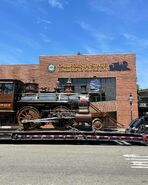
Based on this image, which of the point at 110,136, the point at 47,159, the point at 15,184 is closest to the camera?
the point at 15,184

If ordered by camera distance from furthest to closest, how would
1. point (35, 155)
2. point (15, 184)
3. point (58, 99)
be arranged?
point (58, 99)
point (35, 155)
point (15, 184)

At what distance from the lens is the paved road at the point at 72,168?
27.2ft

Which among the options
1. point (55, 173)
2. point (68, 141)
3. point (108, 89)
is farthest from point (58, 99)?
point (108, 89)

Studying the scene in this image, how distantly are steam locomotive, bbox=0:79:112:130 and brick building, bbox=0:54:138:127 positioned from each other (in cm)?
2524

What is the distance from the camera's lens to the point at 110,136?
17.0 meters

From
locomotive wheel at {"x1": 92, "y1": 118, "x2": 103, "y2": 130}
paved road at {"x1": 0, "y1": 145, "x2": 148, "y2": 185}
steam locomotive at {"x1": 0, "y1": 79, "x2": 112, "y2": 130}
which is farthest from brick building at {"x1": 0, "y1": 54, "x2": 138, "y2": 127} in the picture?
paved road at {"x1": 0, "y1": 145, "x2": 148, "y2": 185}

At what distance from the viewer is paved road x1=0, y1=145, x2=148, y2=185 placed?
8.29 meters

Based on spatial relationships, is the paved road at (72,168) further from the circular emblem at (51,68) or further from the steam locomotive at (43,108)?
the circular emblem at (51,68)

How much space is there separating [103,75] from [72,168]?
1436 inches

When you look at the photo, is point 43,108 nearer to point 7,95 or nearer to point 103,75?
point 7,95

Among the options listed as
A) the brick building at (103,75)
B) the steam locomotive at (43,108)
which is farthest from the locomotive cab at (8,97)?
the brick building at (103,75)

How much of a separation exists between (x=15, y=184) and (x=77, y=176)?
1.60 m

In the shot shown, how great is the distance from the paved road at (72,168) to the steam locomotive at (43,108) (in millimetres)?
5584

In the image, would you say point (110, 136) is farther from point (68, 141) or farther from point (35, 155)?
point (35, 155)
